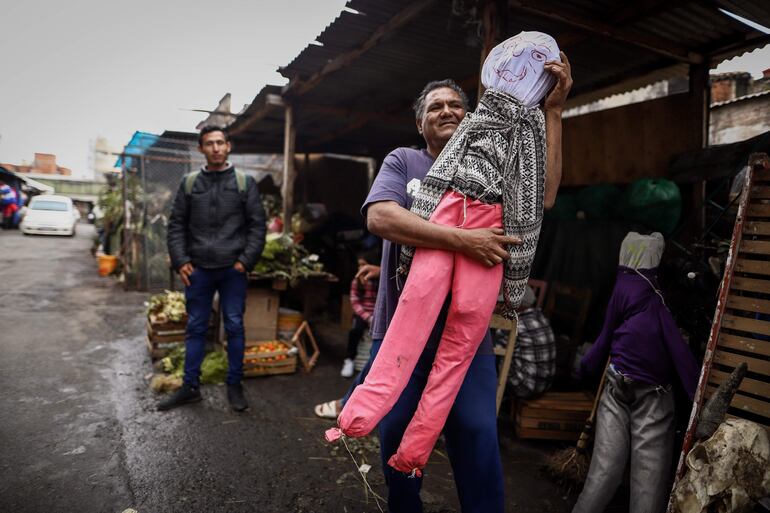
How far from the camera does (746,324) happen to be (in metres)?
2.24

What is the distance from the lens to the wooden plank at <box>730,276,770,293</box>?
2.24m

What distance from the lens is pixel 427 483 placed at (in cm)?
324

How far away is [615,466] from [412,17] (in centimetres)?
385

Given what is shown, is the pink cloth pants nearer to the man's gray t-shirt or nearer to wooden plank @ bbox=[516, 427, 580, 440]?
the man's gray t-shirt

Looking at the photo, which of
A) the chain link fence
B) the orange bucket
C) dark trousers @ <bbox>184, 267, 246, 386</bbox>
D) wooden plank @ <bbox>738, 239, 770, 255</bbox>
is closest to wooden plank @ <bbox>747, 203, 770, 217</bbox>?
wooden plank @ <bbox>738, 239, 770, 255</bbox>

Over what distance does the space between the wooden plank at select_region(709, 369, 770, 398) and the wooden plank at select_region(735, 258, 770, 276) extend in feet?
1.77

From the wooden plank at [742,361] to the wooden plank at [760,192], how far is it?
843 millimetres

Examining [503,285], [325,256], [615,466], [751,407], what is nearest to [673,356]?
[751,407]

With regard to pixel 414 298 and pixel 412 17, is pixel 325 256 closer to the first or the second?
pixel 412 17

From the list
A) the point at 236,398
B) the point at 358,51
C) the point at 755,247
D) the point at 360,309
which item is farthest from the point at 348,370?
the point at 755,247

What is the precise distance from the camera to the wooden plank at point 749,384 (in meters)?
2.10

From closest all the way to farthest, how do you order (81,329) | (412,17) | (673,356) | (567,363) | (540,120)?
(540,120) < (673,356) < (412,17) < (567,363) < (81,329)

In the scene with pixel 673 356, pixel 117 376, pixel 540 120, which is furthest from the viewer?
pixel 117 376

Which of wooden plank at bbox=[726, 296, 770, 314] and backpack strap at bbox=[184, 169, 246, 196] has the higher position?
backpack strap at bbox=[184, 169, 246, 196]
